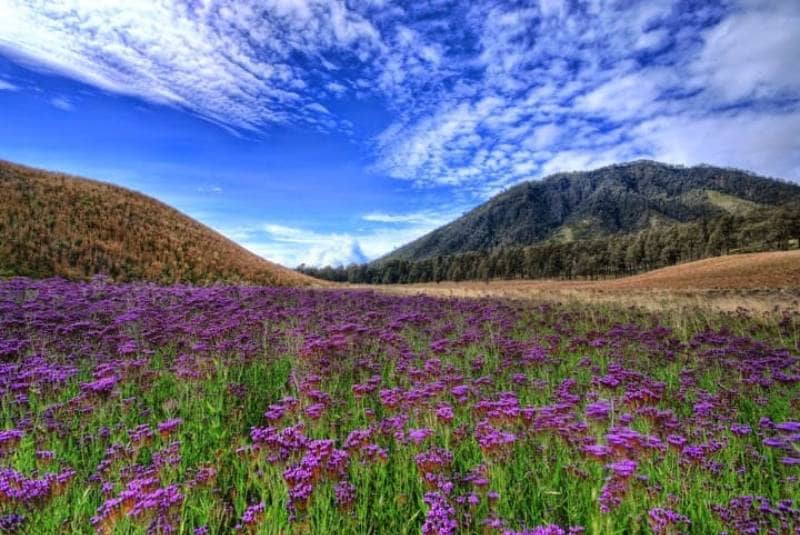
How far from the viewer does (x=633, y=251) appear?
379 ft

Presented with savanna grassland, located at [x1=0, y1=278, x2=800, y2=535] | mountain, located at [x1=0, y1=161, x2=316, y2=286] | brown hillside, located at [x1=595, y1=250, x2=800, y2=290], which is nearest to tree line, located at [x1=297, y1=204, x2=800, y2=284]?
brown hillside, located at [x1=595, y1=250, x2=800, y2=290]

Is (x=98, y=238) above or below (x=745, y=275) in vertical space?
above

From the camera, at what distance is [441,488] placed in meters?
3.34

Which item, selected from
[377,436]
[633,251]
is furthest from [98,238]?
[633,251]

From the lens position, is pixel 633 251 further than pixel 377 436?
Yes

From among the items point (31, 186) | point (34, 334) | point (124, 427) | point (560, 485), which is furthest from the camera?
point (31, 186)

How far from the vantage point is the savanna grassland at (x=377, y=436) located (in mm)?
3094

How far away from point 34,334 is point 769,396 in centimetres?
1228

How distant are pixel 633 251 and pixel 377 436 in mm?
128951

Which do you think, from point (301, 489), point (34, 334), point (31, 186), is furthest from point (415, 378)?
point (31, 186)

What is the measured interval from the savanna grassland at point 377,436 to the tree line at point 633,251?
119038 millimetres

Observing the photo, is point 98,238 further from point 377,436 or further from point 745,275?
point 745,275

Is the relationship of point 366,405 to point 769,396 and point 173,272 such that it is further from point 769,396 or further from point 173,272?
point 173,272

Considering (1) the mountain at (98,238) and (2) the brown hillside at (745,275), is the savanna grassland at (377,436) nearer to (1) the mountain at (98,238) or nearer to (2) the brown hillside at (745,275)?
(1) the mountain at (98,238)
